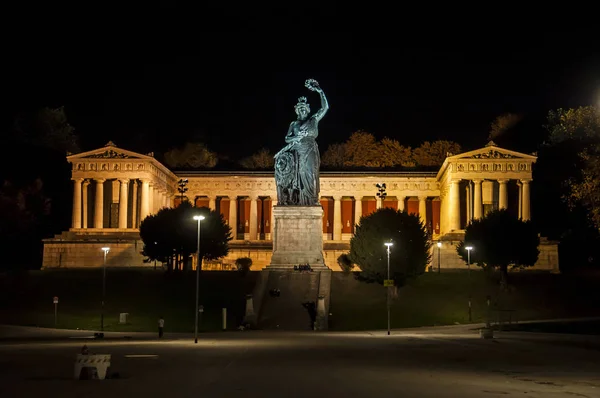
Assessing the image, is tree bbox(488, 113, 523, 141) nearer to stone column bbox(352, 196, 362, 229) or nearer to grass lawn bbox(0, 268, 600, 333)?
stone column bbox(352, 196, 362, 229)

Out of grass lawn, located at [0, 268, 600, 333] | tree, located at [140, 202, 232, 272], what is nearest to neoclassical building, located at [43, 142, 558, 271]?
tree, located at [140, 202, 232, 272]

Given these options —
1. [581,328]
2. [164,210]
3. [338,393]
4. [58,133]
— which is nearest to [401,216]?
[164,210]

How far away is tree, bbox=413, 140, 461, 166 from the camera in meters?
143

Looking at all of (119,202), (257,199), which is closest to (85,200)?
(119,202)

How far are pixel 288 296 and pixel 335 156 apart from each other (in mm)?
84653

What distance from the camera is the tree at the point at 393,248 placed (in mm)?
77188

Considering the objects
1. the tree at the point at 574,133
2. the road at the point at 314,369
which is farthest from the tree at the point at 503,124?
the road at the point at 314,369

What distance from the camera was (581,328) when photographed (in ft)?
184

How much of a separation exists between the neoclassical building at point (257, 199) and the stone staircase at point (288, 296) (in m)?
39.1

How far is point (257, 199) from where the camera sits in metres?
128

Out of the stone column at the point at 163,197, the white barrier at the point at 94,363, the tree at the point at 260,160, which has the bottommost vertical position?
the white barrier at the point at 94,363

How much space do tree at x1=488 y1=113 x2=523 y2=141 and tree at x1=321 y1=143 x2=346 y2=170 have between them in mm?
22532

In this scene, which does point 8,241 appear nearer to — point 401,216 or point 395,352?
point 401,216

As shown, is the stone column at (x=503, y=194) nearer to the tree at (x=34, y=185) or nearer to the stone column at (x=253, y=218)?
the stone column at (x=253, y=218)
